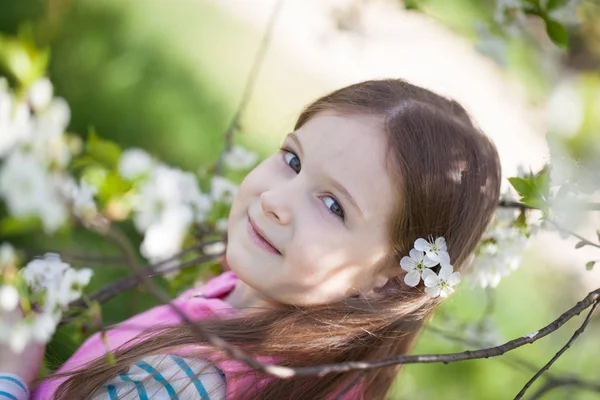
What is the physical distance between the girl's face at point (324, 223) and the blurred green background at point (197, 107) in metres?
0.78

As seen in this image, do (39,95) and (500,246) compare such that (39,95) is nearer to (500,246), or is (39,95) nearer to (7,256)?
(7,256)

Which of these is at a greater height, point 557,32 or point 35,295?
point 557,32

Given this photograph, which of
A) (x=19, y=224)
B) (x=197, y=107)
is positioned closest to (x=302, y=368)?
(x=19, y=224)

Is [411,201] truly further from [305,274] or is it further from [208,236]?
[208,236]

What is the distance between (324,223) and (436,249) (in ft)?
0.55

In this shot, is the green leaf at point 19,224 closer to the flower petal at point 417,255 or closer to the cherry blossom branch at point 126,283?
the cherry blossom branch at point 126,283

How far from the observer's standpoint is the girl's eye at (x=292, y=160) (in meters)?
1.20

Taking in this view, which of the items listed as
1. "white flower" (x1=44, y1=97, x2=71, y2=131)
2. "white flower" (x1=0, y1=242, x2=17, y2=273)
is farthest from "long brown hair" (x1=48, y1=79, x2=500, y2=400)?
"white flower" (x1=44, y1=97, x2=71, y2=131)

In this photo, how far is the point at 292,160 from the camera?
121 centimetres

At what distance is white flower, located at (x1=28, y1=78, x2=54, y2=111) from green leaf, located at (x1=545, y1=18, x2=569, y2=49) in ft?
2.74

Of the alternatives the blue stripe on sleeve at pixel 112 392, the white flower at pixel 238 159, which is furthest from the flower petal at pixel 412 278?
the white flower at pixel 238 159

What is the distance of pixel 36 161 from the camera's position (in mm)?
703

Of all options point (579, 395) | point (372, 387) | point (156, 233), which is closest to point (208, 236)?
point (156, 233)

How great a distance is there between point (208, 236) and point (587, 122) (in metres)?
1.07
